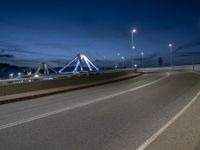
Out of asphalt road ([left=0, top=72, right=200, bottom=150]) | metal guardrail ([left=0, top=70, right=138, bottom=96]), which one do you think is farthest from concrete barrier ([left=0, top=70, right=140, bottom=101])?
asphalt road ([left=0, top=72, right=200, bottom=150])

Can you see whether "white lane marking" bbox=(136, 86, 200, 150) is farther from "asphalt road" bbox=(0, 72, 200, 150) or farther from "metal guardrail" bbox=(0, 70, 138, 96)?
"metal guardrail" bbox=(0, 70, 138, 96)

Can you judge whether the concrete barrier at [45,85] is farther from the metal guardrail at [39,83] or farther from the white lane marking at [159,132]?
the white lane marking at [159,132]

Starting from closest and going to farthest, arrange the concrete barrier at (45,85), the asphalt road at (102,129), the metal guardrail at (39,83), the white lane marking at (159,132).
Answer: the white lane marking at (159,132) < the asphalt road at (102,129) < the concrete barrier at (45,85) < the metal guardrail at (39,83)

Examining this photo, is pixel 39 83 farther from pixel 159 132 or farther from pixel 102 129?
pixel 159 132

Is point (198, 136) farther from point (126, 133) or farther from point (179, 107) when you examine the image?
point (179, 107)

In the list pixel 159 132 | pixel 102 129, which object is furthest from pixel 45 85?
pixel 159 132

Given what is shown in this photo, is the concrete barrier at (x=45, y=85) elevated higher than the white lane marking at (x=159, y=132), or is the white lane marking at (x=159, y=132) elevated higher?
the concrete barrier at (x=45, y=85)

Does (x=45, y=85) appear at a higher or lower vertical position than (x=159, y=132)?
higher

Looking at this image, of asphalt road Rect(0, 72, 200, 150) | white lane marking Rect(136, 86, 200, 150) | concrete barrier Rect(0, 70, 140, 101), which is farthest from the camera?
concrete barrier Rect(0, 70, 140, 101)

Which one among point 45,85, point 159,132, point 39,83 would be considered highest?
point 39,83

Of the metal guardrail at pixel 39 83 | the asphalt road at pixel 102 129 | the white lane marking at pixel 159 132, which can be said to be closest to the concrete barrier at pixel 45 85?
the metal guardrail at pixel 39 83

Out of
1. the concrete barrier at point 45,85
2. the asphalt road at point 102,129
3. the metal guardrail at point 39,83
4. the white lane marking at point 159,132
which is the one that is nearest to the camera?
the white lane marking at point 159,132

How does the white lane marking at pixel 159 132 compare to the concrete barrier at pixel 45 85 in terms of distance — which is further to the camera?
the concrete barrier at pixel 45 85

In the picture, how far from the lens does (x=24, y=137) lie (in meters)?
8.38
